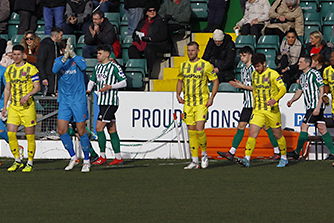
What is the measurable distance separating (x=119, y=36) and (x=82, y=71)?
5.16 meters

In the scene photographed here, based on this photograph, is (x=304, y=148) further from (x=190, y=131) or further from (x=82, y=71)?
(x=82, y=71)

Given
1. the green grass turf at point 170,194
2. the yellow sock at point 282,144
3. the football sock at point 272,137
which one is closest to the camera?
the green grass turf at point 170,194

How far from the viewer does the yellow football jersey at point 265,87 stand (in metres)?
13.7

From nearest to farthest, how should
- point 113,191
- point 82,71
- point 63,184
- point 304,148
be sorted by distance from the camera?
point 113,191 < point 63,184 < point 82,71 < point 304,148

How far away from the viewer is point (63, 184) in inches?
456

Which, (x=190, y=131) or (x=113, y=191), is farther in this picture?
(x=190, y=131)

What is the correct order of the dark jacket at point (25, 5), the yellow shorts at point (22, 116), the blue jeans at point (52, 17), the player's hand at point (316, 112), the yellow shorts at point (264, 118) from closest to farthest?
1. the yellow shorts at point (22, 116)
2. the yellow shorts at point (264, 118)
3. the player's hand at point (316, 112)
4. the blue jeans at point (52, 17)
5. the dark jacket at point (25, 5)

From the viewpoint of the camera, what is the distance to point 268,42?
17.8 meters

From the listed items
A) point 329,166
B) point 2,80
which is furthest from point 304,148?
point 2,80

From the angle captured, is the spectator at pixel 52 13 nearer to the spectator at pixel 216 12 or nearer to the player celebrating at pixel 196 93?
the spectator at pixel 216 12

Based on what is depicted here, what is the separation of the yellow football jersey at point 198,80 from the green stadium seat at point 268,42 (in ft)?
14.0

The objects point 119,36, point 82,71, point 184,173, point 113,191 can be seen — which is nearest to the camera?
point 113,191

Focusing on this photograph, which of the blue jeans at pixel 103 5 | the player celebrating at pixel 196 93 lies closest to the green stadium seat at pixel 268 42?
the blue jeans at pixel 103 5

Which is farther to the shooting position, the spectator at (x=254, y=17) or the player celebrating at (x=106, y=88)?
the spectator at (x=254, y=17)
